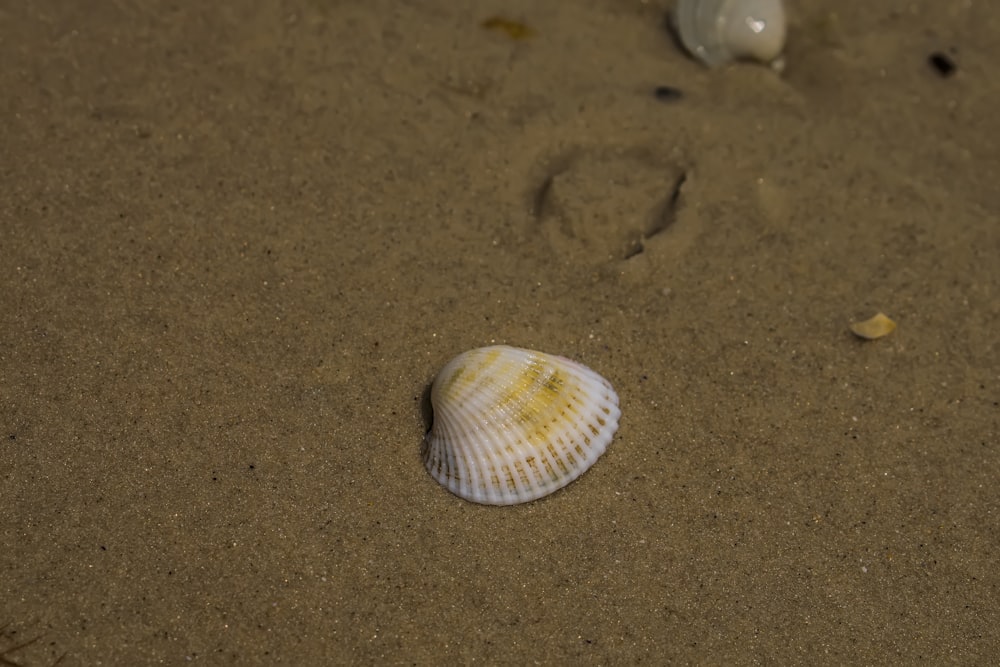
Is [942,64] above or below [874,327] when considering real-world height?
above

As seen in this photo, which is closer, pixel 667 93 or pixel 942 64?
pixel 667 93

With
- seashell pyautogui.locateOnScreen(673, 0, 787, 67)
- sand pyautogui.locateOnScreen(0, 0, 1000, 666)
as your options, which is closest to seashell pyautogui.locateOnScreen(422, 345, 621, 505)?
sand pyautogui.locateOnScreen(0, 0, 1000, 666)

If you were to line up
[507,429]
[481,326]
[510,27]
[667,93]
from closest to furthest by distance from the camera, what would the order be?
[507,429] < [481,326] < [667,93] < [510,27]

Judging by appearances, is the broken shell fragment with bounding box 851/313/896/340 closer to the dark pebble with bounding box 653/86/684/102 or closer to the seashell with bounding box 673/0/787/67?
the dark pebble with bounding box 653/86/684/102

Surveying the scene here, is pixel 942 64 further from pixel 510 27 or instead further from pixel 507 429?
pixel 507 429

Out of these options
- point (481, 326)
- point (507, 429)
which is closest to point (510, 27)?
point (481, 326)

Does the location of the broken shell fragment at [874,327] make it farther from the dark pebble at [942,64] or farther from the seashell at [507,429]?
the dark pebble at [942,64]

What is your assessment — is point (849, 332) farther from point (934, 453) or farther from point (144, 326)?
point (144, 326)

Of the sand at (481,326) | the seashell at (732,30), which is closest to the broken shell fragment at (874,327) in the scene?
the sand at (481,326)
